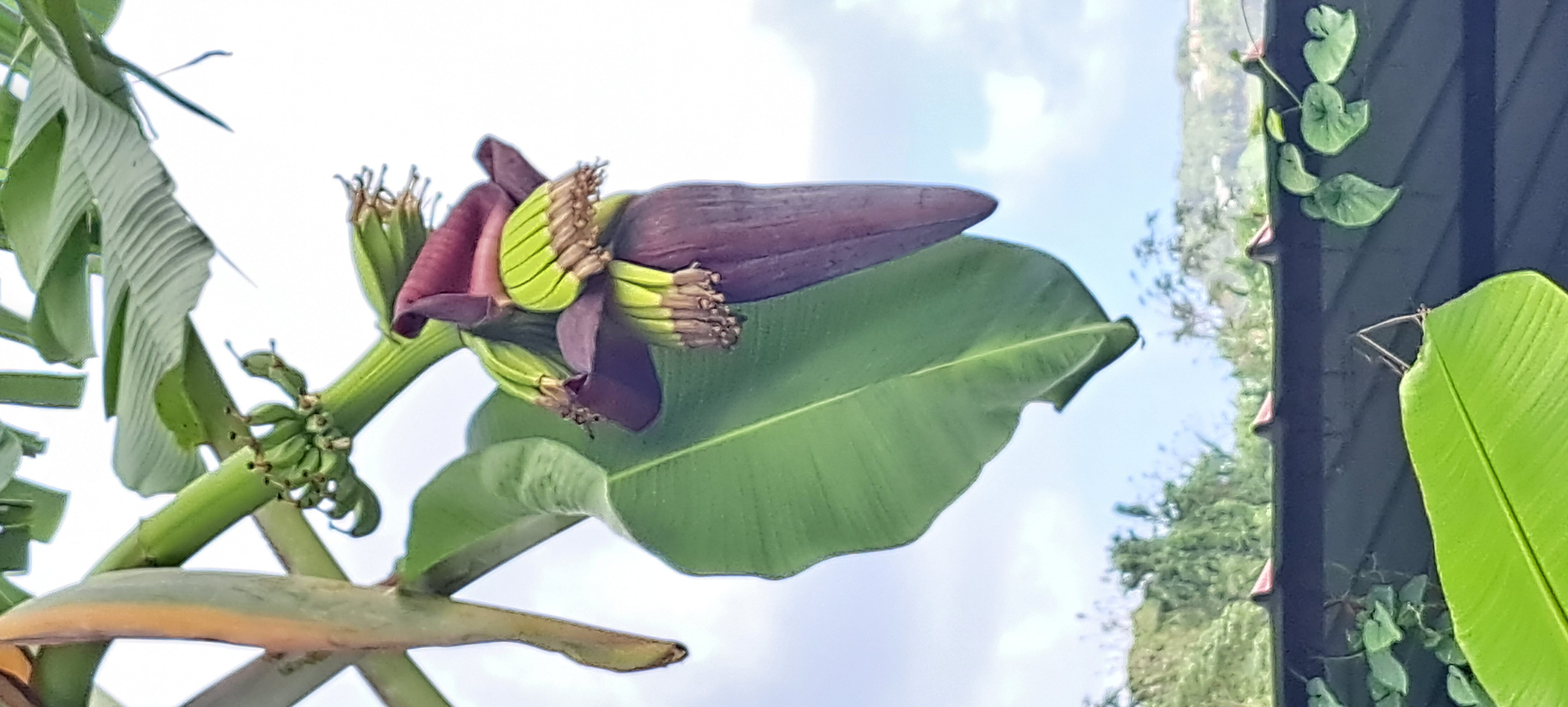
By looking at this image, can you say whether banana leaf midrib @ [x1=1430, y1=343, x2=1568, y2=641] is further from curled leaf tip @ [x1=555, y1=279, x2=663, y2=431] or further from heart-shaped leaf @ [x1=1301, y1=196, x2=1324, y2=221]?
curled leaf tip @ [x1=555, y1=279, x2=663, y2=431]

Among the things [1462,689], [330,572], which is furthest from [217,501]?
[1462,689]

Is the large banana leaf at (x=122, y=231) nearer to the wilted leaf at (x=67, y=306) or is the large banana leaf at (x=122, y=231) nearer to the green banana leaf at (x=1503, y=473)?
the wilted leaf at (x=67, y=306)

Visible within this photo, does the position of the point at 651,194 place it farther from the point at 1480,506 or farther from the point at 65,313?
the point at 1480,506

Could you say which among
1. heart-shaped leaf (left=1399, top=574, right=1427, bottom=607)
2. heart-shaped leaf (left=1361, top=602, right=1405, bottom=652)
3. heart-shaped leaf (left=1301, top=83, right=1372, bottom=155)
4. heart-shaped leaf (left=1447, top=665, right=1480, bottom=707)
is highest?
heart-shaped leaf (left=1301, top=83, right=1372, bottom=155)

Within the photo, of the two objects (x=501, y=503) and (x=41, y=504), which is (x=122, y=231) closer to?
(x=501, y=503)

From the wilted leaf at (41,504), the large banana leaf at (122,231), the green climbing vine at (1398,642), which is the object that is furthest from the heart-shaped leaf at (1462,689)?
the wilted leaf at (41,504)

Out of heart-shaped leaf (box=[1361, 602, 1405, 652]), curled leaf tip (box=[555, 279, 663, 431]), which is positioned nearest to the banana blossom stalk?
curled leaf tip (box=[555, 279, 663, 431])

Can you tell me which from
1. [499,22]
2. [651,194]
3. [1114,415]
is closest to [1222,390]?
[1114,415]
